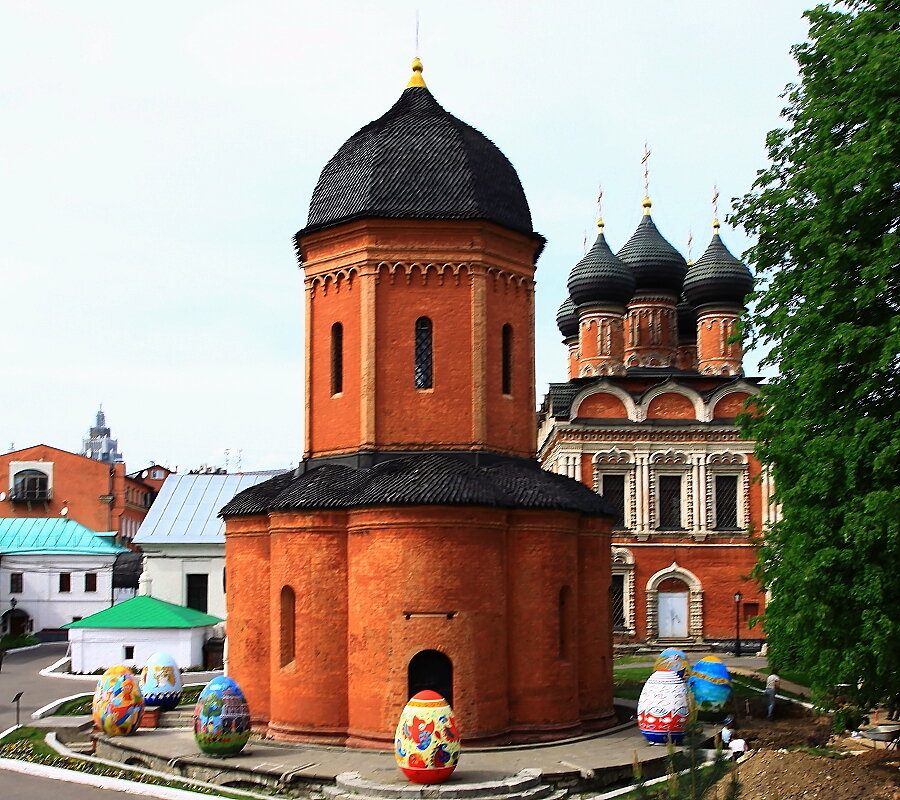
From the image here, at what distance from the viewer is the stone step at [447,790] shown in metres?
13.6

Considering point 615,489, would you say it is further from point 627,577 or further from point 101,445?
point 101,445

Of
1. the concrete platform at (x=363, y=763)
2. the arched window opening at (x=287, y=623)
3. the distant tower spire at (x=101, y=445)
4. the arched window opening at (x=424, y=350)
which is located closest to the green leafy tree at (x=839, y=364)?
the concrete platform at (x=363, y=763)

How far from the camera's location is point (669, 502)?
3238 cm

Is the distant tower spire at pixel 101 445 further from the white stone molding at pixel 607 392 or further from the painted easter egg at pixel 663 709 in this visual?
the painted easter egg at pixel 663 709

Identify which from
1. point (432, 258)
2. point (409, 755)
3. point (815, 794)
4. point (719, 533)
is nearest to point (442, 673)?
point (409, 755)

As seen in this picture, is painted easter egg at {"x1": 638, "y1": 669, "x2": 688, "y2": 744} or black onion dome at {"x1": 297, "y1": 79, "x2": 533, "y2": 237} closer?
painted easter egg at {"x1": 638, "y1": 669, "x2": 688, "y2": 744}

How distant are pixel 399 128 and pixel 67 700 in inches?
550

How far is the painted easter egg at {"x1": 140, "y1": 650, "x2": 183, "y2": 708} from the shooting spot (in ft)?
64.5

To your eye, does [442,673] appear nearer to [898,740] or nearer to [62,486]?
[898,740]

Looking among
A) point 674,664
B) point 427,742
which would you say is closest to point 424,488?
point 427,742

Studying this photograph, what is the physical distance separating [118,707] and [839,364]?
1202cm

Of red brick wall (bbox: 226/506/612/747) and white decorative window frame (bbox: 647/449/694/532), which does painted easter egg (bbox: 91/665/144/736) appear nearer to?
red brick wall (bbox: 226/506/612/747)

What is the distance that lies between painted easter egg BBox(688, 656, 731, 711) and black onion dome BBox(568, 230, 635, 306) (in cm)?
1848

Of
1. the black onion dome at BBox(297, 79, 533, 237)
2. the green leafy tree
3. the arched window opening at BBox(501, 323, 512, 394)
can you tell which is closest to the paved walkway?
the green leafy tree
